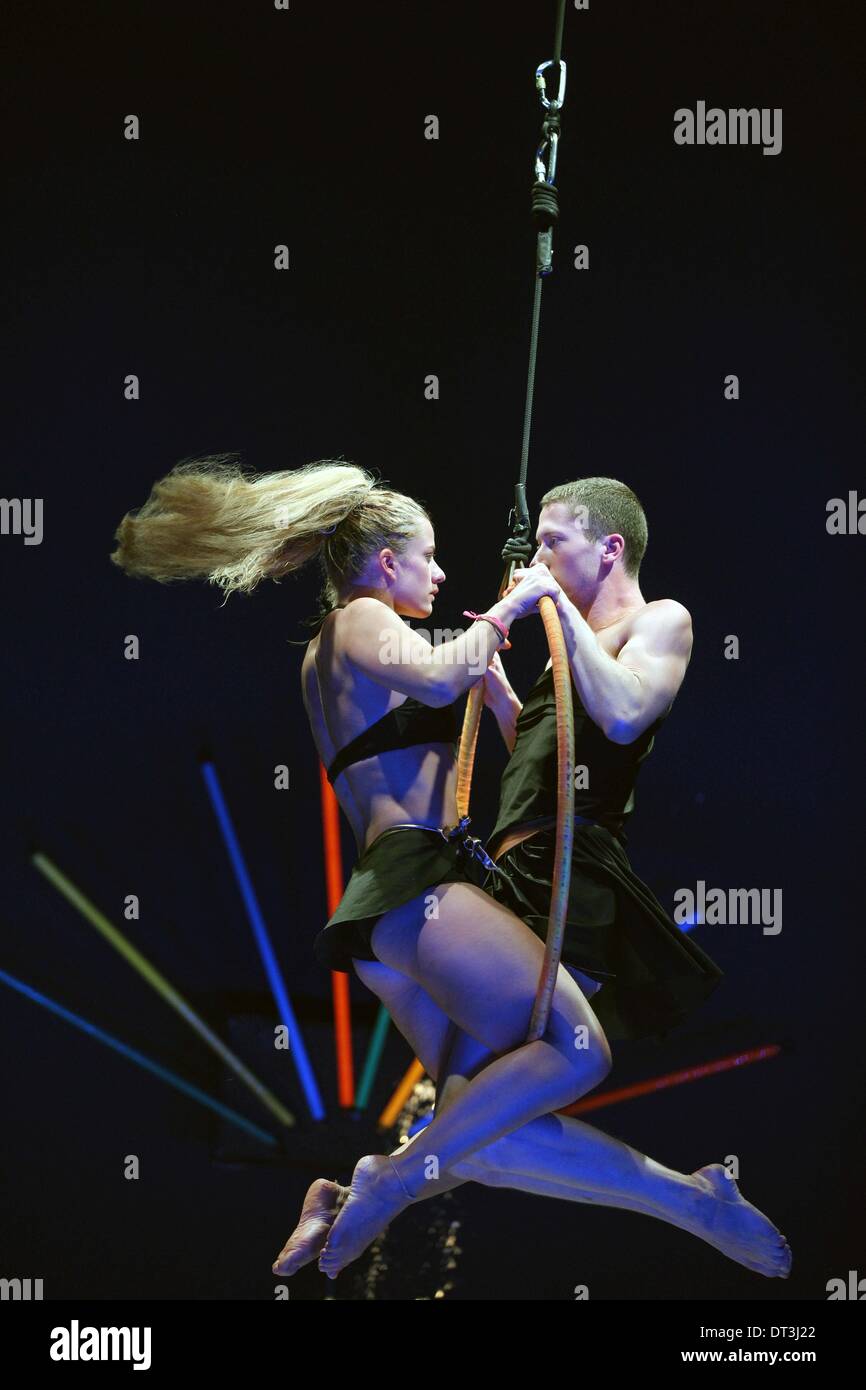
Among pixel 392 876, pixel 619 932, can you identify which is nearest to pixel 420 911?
pixel 392 876

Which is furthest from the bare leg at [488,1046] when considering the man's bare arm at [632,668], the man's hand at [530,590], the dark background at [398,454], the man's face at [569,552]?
the dark background at [398,454]

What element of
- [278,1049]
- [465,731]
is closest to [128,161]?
[465,731]

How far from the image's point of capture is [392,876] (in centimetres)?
322

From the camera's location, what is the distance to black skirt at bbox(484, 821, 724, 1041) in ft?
11.1

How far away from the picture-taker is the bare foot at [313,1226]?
3.24 meters

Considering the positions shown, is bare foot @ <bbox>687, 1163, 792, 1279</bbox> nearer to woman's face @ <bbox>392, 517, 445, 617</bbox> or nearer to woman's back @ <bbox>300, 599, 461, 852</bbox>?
woman's back @ <bbox>300, 599, 461, 852</bbox>

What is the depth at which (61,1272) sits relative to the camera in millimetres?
4828

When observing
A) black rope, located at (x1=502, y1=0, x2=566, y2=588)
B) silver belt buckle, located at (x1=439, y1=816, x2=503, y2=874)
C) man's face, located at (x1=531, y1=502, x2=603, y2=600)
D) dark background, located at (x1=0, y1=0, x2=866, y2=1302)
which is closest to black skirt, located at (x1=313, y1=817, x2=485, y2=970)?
silver belt buckle, located at (x1=439, y1=816, x2=503, y2=874)

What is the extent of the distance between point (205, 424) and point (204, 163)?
83cm

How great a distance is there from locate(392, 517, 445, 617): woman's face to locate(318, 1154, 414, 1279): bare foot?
1.17 m

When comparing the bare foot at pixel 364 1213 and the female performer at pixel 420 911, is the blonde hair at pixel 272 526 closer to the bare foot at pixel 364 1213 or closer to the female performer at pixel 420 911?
the female performer at pixel 420 911

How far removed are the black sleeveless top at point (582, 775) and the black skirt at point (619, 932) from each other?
0.16ft

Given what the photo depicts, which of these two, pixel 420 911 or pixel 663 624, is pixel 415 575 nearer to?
pixel 663 624

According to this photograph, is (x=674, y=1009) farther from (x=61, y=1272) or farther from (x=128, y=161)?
(x=128, y=161)
